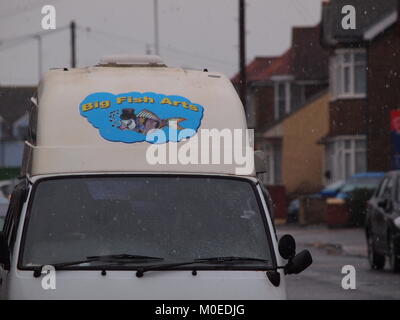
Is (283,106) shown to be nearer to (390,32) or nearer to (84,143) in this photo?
(390,32)

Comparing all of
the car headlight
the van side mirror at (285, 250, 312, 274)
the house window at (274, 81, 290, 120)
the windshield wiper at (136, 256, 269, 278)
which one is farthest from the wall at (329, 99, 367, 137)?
the windshield wiper at (136, 256, 269, 278)

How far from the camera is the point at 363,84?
50594 millimetres

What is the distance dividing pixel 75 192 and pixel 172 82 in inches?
58.8

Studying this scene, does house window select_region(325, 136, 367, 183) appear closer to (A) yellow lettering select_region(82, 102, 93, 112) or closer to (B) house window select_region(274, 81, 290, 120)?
(B) house window select_region(274, 81, 290, 120)

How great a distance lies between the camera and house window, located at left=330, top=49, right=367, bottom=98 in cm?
5053

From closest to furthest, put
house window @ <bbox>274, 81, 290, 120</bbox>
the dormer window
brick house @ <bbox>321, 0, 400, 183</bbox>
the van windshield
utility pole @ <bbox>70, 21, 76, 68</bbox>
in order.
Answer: the van windshield, brick house @ <bbox>321, 0, 400, 183</bbox>, utility pole @ <bbox>70, 21, 76, 68</bbox>, the dormer window, house window @ <bbox>274, 81, 290, 120</bbox>

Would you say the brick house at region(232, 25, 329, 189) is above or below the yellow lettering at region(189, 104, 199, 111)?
above

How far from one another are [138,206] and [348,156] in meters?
44.9

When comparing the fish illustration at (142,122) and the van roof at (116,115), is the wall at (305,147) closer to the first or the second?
the van roof at (116,115)

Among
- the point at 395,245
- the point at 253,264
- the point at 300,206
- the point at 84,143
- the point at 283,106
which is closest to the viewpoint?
the point at 253,264

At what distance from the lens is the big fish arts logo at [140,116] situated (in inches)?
374

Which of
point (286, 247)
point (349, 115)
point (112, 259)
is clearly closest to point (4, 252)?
point (112, 259)

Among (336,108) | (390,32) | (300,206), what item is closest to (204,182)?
(300,206)
